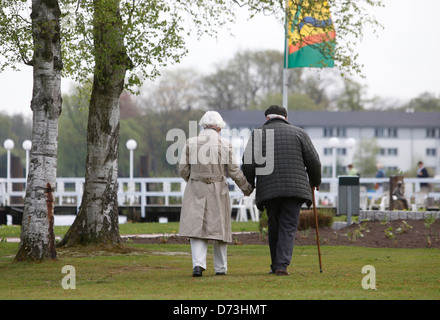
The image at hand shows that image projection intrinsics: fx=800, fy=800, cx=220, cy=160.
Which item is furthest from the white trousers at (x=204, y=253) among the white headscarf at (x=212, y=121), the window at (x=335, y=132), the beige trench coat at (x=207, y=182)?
the window at (x=335, y=132)

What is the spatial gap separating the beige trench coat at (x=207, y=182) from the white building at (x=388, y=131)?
282 feet

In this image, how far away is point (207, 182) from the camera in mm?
8680

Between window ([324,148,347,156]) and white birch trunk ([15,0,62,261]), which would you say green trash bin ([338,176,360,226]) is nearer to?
white birch trunk ([15,0,62,261])

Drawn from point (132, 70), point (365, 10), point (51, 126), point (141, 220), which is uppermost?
point (365, 10)

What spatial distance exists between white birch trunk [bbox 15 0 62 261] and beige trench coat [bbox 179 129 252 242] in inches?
96.4

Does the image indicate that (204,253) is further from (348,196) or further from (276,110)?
(348,196)

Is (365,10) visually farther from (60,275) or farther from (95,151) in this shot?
(60,275)

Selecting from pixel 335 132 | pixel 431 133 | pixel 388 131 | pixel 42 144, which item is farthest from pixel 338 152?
pixel 42 144

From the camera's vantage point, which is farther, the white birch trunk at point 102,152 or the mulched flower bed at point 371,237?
the mulched flower bed at point 371,237

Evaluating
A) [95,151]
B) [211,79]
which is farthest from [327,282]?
[211,79]

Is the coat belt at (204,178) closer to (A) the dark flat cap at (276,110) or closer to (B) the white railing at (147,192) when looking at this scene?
(A) the dark flat cap at (276,110)

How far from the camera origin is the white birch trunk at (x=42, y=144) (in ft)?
33.7

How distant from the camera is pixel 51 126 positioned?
1039 centimetres

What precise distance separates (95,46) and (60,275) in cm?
454
